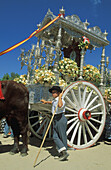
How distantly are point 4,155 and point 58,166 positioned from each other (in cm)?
162

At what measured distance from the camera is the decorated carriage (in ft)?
16.6

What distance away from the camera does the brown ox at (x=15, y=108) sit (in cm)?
444

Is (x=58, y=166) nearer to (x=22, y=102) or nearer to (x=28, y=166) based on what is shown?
(x=28, y=166)

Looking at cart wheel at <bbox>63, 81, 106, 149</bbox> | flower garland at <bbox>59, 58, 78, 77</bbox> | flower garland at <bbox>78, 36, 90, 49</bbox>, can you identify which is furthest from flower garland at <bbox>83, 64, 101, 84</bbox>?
cart wheel at <bbox>63, 81, 106, 149</bbox>

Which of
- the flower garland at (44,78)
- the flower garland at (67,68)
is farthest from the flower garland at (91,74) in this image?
the flower garland at (44,78)

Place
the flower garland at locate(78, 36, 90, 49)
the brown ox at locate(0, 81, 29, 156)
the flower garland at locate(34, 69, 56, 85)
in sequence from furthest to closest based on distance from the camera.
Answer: the flower garland at locate(78, 36, 90, 49), the flower garland at locate(34, 69, 56, 85), the brown ox at locate(0, 81, 29, 156)

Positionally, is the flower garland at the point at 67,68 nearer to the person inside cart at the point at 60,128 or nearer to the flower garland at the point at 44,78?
the flower garland at the point at 44,78

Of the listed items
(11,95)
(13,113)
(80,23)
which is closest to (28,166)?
(13,113)

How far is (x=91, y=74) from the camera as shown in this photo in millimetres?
7816

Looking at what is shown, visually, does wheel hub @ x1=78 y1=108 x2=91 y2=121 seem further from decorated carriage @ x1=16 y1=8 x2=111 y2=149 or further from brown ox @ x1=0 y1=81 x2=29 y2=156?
brown ox @ x1=0 y1=81 x2=29 y2=156

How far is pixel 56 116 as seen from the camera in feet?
13.7

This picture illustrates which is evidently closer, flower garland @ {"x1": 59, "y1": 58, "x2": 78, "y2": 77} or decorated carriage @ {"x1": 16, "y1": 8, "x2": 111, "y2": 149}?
decorated carriage @ {"x1": 16, "y1": 8, "x2": 111, "y2": 149}

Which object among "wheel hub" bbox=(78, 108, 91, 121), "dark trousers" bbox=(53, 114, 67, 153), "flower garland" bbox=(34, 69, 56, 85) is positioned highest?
"flower garland" bbox=(34, 69, 56, 85)

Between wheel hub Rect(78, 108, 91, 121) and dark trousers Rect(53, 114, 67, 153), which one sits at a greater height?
wheel hub Rect(78, 108, 91, 121)
